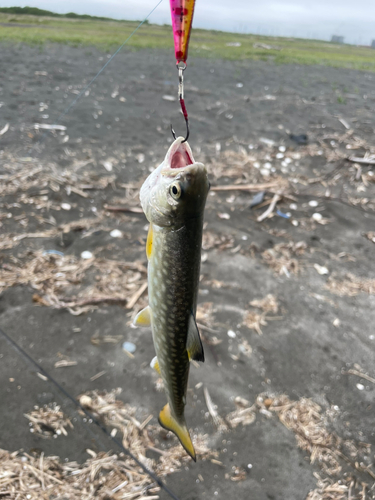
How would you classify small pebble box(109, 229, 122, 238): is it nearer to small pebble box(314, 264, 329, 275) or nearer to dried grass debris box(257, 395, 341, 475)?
small pebble box(314, 264, 329, 275)

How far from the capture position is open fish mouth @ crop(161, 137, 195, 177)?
172 centimetres

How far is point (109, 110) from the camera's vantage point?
42.0 feet

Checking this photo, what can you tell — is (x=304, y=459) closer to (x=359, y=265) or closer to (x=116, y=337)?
(x=116, y=337)

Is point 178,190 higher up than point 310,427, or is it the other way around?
point 178,190

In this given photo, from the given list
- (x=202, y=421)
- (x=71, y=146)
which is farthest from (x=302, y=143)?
(x=202, y=421)

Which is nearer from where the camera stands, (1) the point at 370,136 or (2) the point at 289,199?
(2) the point at 289,199

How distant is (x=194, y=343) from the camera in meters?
1.91

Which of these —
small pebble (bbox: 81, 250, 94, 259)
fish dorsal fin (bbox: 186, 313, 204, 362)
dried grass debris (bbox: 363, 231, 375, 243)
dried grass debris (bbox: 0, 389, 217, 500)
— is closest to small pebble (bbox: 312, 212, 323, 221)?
dried grass debris (bbox: 363, 231, 375, 243)

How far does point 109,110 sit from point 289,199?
297 inches

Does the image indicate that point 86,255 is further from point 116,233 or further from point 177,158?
point 177,158

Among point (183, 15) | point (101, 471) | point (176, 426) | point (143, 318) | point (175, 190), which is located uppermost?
point (183, 15)

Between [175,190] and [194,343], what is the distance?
31.4 inches

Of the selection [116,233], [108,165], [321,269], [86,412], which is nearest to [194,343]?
[86,412]

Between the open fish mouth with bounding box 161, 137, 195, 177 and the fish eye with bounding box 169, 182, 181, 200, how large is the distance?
0.17 feet
